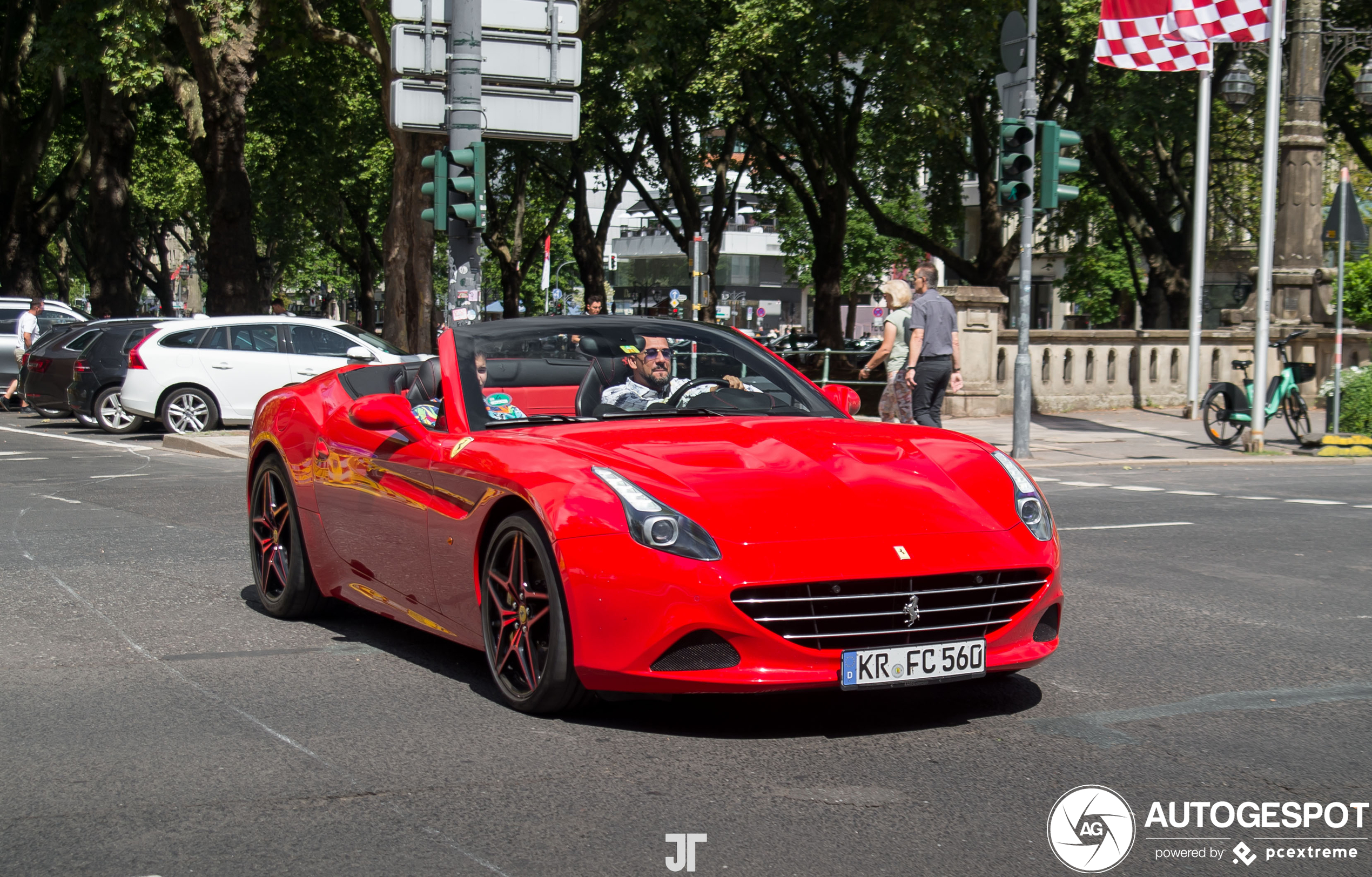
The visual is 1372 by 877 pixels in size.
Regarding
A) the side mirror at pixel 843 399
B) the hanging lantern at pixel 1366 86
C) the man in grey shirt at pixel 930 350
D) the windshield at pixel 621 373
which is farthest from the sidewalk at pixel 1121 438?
the windshield at pixel 621 373

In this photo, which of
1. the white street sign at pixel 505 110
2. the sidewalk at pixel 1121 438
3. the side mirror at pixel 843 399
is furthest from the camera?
the sidewalk at pixel 1121 438

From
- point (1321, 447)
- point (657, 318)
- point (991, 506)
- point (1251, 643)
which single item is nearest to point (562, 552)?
point (991, 506)

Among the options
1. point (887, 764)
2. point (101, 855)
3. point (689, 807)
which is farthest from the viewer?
point (887, 764)

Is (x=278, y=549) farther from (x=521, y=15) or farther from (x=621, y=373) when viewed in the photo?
(x=521, y=15)

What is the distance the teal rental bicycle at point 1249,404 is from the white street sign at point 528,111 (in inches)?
346

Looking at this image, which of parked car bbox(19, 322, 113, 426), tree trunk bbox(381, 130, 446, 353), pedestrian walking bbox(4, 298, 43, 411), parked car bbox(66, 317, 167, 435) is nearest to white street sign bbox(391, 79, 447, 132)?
tree trunk bbox(381, 130, 446, 353)

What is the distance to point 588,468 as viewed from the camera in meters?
4.94

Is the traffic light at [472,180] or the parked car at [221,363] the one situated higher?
the traffic light at [472,180]

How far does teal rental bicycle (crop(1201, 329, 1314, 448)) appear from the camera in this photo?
18.6 metres

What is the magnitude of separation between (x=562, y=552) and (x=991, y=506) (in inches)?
57.3

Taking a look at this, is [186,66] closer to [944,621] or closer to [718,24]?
[718,24]

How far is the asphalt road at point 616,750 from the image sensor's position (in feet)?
12.4

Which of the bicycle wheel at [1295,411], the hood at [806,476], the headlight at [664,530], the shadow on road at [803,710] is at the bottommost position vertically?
the shadow on road at [803,710]

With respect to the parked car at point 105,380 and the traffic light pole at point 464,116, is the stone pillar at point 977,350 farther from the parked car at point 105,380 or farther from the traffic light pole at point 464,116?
the parked car at point 105,380
